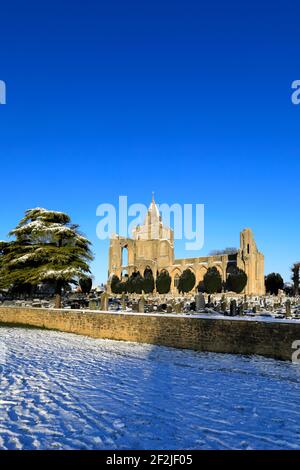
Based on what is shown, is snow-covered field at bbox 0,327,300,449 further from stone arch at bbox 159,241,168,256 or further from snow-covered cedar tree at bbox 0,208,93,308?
stone arch at bbox 159,241,168,256

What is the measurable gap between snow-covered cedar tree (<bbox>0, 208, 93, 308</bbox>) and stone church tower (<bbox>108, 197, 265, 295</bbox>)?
32.5 m

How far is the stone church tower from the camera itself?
56.1m

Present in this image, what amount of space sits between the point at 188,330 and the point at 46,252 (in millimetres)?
14408

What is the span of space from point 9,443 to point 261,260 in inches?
2232

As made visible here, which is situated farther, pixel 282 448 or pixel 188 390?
pixel 188 390

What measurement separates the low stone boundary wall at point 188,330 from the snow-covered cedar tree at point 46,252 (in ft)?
16.5

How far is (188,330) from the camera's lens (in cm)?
1413

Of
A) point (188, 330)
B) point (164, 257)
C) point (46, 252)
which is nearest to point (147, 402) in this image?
point (188, 330)

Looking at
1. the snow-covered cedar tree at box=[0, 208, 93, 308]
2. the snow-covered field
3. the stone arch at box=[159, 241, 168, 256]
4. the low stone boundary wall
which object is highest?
A: the stone arch at box=[159, 241, 168, 256]

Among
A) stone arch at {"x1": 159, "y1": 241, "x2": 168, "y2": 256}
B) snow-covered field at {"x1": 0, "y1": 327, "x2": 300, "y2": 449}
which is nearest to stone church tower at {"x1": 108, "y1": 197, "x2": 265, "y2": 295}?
stone arch at {"x1": 159, "y1": 241, "x2": 168, "y2": 256}

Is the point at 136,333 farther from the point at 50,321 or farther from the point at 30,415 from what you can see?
the point at 30,415

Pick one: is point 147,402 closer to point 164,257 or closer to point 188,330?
point 188,330
